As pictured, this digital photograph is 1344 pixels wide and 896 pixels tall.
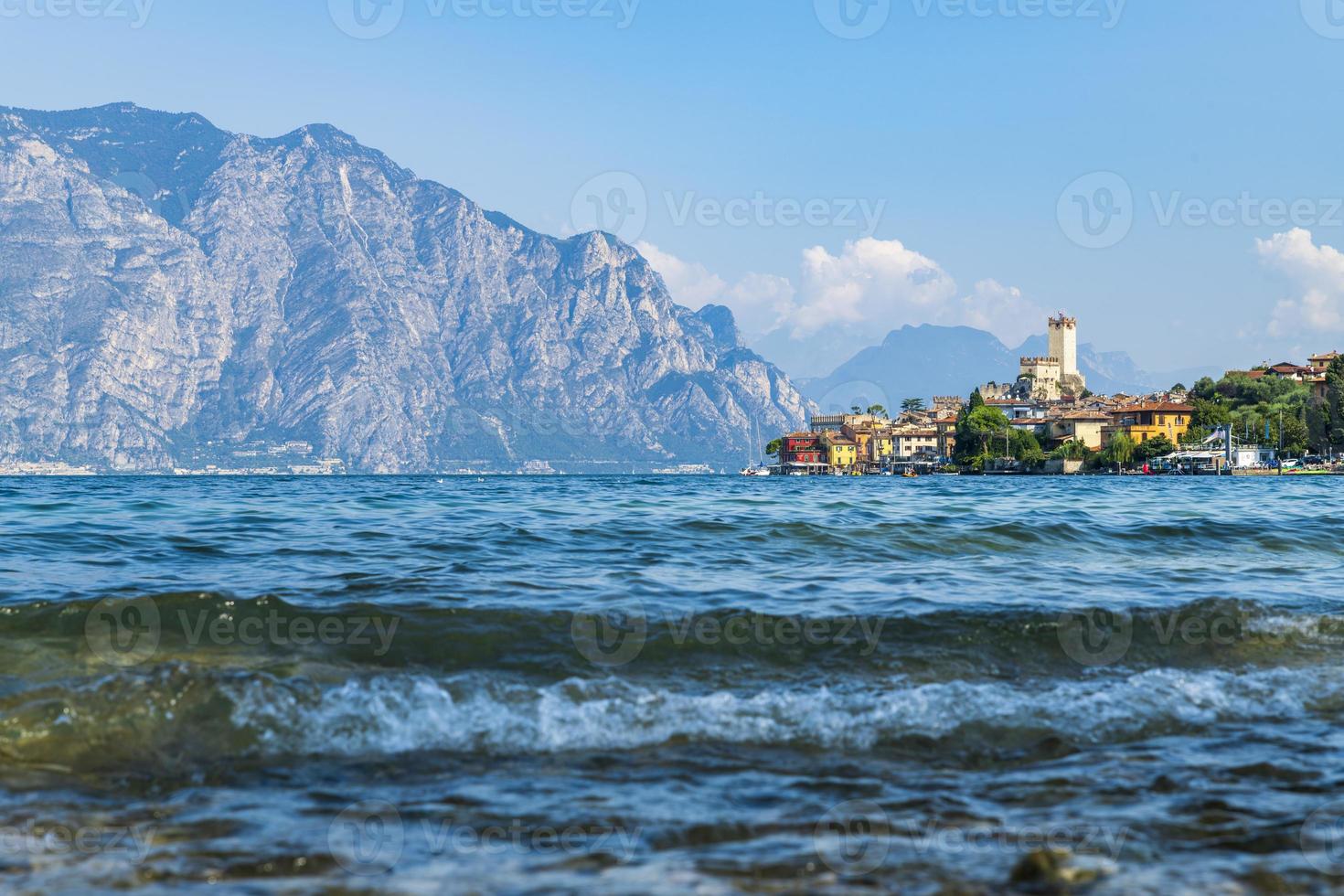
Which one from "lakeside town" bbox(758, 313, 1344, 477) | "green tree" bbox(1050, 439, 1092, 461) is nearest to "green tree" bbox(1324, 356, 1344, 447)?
"lakeside town" bbox(758, 313, 1344, 477)

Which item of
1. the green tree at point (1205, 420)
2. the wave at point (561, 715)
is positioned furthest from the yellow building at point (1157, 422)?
the wave at point (561, 715)

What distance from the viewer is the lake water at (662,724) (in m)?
5.14

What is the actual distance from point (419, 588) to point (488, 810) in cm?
706

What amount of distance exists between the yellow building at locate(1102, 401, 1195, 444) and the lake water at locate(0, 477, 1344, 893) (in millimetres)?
157531

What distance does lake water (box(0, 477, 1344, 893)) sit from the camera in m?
5.14

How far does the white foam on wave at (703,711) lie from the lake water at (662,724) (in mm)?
35

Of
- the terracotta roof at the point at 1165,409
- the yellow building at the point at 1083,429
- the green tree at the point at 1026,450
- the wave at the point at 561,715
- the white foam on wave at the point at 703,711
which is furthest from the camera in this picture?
the yellow building at the point at 1083,429

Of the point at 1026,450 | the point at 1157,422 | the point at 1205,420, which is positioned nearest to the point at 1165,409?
the point at 1157,422

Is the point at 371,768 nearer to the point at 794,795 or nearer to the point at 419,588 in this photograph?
the point at 794,795

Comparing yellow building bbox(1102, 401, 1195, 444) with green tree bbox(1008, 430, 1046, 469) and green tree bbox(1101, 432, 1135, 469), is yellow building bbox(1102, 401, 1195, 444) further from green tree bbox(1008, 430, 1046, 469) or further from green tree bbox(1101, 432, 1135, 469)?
green tree bbox(1008, 430, 1046, 469)

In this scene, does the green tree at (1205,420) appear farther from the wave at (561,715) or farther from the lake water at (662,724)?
the wave at (561,715)

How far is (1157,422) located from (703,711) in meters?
171

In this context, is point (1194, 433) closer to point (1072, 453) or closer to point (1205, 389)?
point (1072, 453)

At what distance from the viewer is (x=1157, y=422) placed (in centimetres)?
16138
